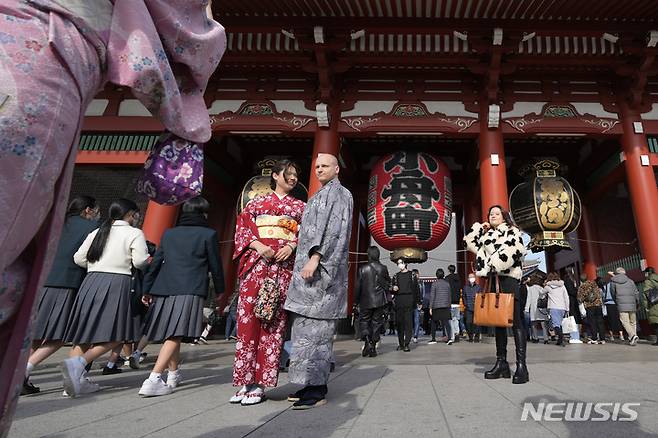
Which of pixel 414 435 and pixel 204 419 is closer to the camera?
pixel 414 435

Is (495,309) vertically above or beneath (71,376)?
above

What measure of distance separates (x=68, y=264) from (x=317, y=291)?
2.34 meters

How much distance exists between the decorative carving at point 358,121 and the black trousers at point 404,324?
148 inches

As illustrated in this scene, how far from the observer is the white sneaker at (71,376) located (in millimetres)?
2611

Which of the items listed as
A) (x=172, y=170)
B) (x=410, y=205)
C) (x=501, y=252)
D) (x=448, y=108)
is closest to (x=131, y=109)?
(x=410, y=205)

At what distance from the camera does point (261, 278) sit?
107 inches

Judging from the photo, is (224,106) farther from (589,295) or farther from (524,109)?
(589,295)

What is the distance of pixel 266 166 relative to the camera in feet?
28.2

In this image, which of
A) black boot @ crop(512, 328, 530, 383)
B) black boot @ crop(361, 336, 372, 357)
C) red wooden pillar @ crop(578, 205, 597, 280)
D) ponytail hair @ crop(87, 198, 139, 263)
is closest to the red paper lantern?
black boot @ crop(361, 336, 372, 357)

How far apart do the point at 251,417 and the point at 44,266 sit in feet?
4.93

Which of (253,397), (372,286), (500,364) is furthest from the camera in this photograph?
(372,286)

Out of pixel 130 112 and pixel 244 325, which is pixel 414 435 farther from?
pixel 130 112

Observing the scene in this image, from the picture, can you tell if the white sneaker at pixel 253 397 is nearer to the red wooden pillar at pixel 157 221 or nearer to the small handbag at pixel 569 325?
the red wooden pillar at pixel 157 221

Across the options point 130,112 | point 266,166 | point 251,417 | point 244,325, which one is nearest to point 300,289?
point 244,325
